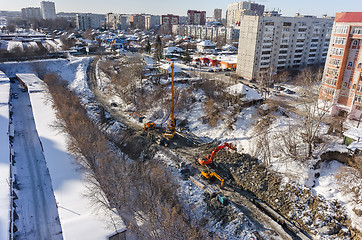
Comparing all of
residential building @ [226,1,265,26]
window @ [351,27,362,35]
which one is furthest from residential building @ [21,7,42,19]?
window @ [351,27,362,35]

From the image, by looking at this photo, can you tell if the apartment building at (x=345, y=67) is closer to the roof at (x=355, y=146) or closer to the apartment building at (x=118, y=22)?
the roof at (x=355, y=146)

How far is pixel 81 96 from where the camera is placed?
42.6 metres

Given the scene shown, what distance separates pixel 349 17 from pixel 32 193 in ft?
108

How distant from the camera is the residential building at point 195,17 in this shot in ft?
506

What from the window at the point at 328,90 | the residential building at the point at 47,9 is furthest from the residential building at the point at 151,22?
the window at the point at 328,90

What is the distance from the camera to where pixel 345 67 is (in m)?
25.4

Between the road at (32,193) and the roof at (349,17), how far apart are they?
30956 mm

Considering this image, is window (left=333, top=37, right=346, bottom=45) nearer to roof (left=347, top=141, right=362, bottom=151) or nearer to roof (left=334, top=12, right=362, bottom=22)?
roof (left=334, top=12, right=362, bottom=22)

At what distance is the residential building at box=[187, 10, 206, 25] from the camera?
15412cm

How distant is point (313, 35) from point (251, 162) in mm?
39926

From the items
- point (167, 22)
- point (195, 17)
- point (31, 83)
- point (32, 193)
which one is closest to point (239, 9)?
point (195, 17)

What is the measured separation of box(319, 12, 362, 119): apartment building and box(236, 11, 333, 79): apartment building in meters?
15.2

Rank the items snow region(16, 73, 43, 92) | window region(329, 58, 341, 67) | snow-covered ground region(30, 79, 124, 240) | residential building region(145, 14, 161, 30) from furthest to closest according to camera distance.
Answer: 1. residential building region(145, 14, 161, 30)
2. snow region(16, 73, 43, 92)
3. window region(329, 58, 341, 67)
4. snow-covered ground region(30, 79, 124, 240)

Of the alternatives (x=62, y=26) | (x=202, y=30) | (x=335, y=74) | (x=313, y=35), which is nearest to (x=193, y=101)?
(x=335, y=74)
